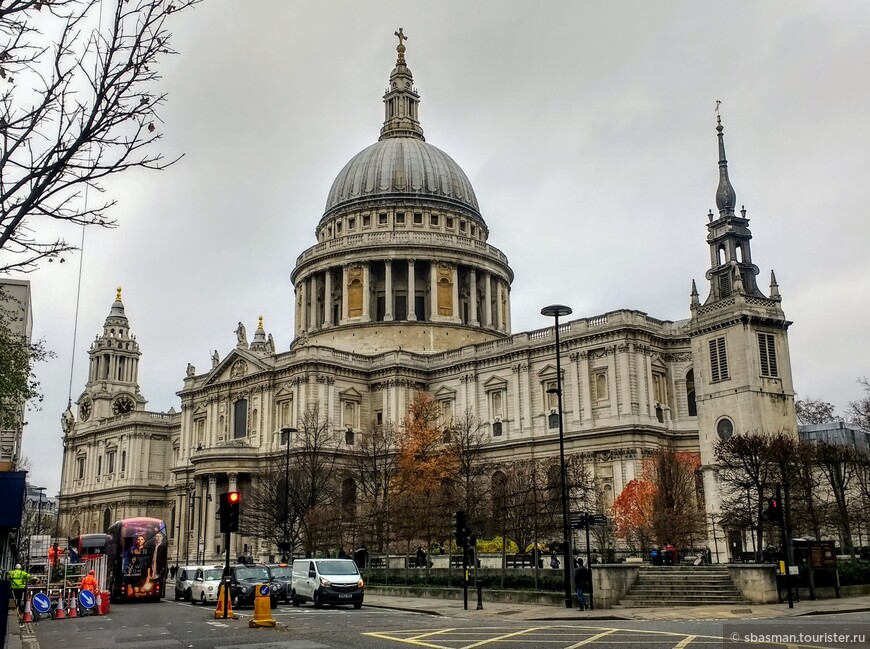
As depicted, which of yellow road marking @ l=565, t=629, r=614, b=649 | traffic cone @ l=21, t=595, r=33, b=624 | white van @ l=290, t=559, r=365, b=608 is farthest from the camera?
white van @ l=290, t=559, r=365, b=608

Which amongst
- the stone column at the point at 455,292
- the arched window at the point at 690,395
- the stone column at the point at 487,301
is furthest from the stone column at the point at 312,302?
the arched window at the point at 690,395

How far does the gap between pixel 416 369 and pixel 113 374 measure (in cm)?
5507

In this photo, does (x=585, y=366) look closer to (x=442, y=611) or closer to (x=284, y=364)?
(x=284, y=364)

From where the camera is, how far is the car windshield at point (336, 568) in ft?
118

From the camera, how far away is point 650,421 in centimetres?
6725

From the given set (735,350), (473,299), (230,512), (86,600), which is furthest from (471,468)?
(473,299)

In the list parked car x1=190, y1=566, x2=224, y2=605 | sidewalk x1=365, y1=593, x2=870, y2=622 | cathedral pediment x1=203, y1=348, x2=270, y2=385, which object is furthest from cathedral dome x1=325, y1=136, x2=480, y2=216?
sidewalk x1=365, y1=593, x2=870, y2=622

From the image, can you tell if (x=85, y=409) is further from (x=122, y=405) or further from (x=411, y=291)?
(x=411, y=291)

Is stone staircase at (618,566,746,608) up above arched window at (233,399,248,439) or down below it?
below

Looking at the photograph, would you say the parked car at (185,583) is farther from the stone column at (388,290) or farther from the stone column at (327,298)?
→ the stone column at (327,298)

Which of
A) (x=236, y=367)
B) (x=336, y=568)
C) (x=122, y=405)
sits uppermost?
(x=122, y=405)

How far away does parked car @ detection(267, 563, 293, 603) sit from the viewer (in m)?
39.8

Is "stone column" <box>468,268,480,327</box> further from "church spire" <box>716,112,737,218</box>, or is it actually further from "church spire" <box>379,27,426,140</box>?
"church spire" <box>716,112,737,218</box>

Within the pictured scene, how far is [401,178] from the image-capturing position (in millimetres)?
99375
